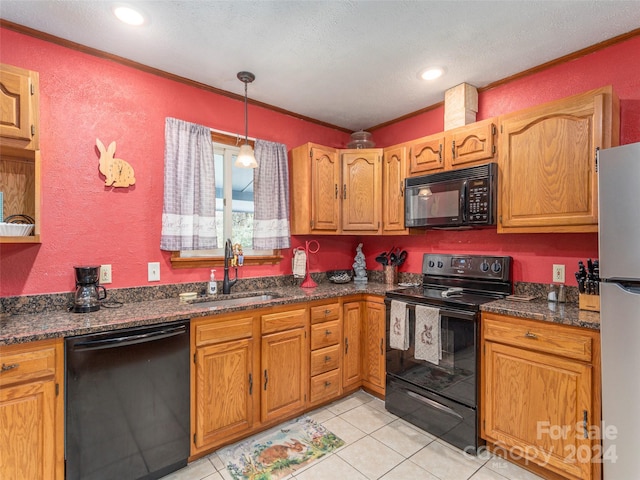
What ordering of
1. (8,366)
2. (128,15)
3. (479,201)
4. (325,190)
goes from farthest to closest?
(325,190)
(479,201)
(128,15)
(8,366)

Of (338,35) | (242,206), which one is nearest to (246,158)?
(242,206)

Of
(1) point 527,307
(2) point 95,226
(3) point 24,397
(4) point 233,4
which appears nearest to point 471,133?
(1) point 527,307

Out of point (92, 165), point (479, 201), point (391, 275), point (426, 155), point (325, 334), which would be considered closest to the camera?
point (92, 165)

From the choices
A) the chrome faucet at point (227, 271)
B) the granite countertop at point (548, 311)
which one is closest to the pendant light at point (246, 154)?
the chrome faucet at point (227, 271)

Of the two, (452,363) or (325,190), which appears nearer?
(452,363)

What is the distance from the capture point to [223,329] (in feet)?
6.54

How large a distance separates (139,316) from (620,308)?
241 cm

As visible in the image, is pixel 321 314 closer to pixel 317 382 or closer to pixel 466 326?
pixel 317 382

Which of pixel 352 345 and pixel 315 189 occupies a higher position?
pixel 315 189

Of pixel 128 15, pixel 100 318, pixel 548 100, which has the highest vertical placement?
pixel 128 15

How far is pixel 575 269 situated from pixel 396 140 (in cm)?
194

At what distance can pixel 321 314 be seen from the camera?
2.49 meters

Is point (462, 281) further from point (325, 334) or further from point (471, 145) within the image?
point (325, 334)

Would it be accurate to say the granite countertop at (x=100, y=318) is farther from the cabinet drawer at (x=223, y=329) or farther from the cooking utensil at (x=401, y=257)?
the cooking utensil at (x=401, y=257)
